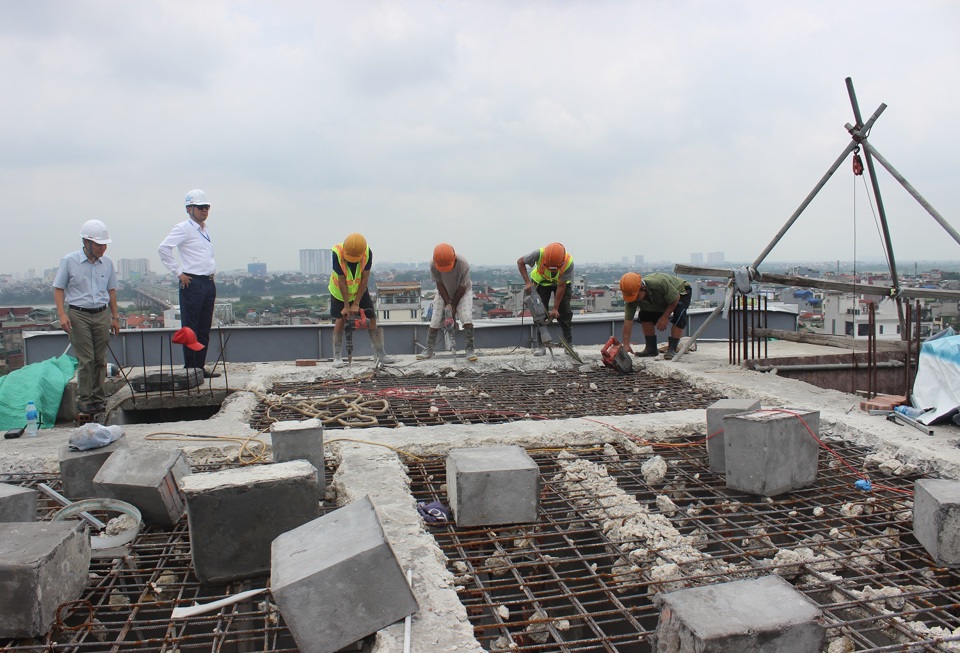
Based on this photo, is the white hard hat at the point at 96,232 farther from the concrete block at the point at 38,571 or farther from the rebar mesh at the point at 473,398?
the concrete block at the point at 38,571

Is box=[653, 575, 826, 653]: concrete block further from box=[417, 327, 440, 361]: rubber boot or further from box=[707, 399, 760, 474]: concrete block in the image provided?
box=[417, 327, 440, 361]: rubber boot

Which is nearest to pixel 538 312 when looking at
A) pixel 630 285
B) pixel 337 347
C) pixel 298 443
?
pixel 630 285

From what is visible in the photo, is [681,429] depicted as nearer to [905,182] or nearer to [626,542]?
[626,542]

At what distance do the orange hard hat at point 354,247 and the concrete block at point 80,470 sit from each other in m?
4.00

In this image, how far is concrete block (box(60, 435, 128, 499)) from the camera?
12.3 ft

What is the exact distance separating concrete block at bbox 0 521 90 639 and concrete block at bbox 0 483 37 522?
357mm

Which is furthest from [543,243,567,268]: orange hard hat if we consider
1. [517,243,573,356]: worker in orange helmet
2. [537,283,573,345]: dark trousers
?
[537,283,573,345]: dark trousers

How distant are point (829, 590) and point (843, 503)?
3.32 ft

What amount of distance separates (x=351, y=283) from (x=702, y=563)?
5.40 m

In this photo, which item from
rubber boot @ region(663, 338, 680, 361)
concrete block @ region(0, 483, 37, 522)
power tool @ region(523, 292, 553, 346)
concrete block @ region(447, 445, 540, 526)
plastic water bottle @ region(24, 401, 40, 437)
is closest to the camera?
concrete block @ region(0, 483, 37, 522)

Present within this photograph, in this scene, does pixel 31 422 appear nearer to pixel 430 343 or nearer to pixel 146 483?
pixel 146 483

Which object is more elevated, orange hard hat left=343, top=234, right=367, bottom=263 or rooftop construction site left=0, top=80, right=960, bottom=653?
orange hard hat left=343, top=234, right=367, bottom=263

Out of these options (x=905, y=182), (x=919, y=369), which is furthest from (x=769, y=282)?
(x=919, y=369)

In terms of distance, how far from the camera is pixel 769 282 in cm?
768
